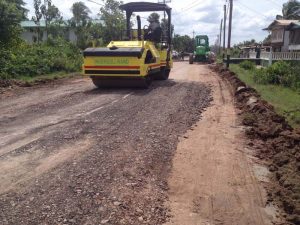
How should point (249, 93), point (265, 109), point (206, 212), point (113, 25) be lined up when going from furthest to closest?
point (113, 25)
point (249, 93)
point (265, 109)
point (206, 212)

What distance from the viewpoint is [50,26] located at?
58.3 metres

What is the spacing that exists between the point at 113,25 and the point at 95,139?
141 ft

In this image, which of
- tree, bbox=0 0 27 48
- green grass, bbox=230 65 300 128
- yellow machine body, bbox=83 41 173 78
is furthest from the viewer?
tree, bbox=0 0 27 48

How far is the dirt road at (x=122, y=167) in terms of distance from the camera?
470 cm

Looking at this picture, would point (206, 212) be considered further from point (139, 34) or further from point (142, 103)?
point (139, 34)

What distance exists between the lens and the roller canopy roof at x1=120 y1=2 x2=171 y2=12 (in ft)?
54.1

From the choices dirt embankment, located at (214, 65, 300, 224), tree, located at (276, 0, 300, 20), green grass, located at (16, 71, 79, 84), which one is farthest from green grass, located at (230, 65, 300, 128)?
tree, located at (276, 0, 300, 20)

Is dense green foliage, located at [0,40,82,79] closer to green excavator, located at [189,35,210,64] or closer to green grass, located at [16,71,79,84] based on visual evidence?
green grass, located at [16,71,79,84]

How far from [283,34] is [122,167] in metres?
50.4

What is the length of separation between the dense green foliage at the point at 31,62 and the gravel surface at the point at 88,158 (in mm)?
6195

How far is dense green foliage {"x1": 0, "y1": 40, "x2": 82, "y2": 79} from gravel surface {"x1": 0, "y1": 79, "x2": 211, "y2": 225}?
6.20 metres

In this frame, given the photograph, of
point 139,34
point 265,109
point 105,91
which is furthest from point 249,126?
point 139,34

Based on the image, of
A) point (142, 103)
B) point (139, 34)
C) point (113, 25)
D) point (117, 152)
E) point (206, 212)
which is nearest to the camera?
point (206, 212)

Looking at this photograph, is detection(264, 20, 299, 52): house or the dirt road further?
detection(264, 20, 299, 52): house
